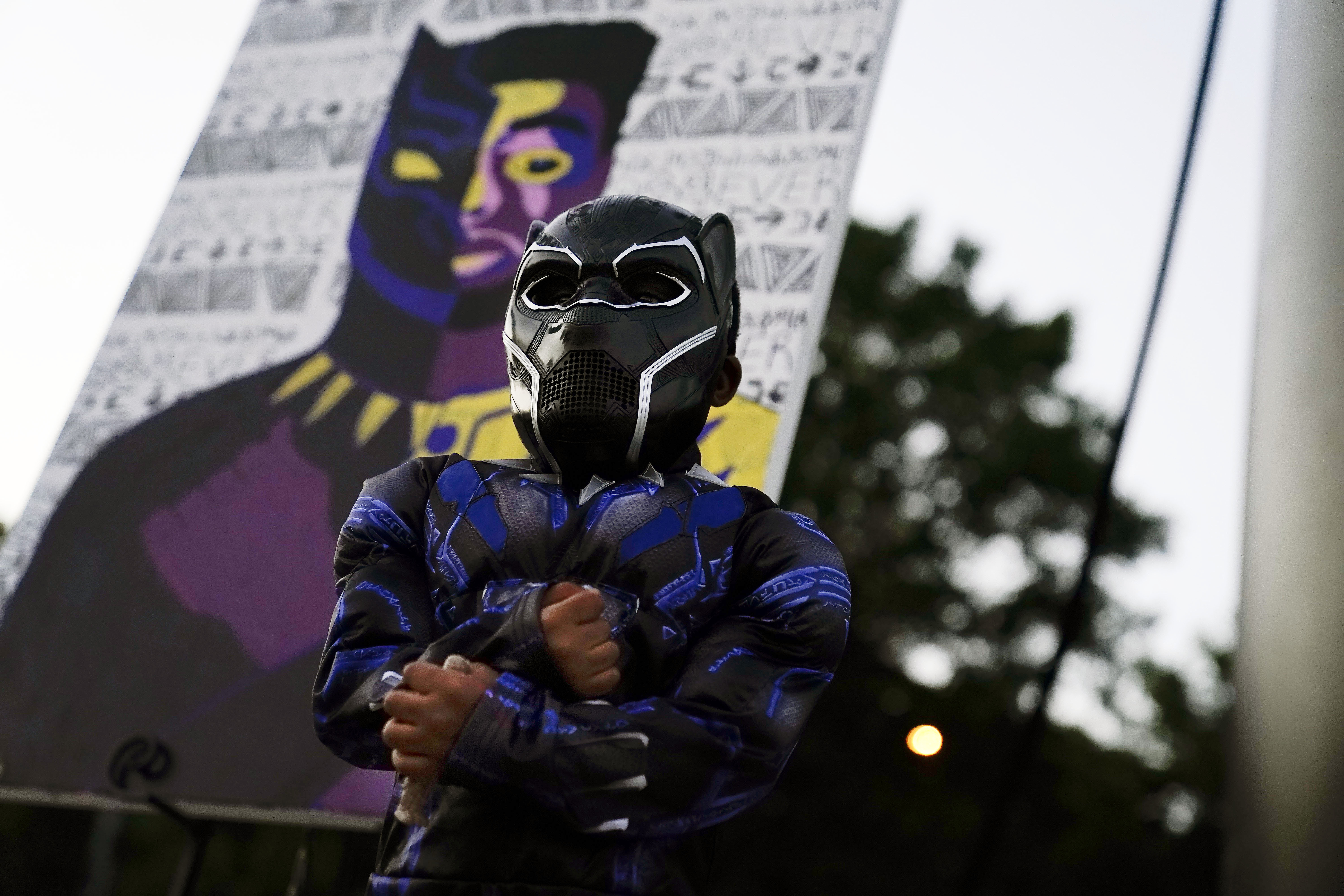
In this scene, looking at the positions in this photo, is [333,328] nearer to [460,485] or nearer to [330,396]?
[330,396]

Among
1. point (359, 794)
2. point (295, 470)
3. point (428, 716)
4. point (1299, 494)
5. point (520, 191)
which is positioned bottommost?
point (359, 794)

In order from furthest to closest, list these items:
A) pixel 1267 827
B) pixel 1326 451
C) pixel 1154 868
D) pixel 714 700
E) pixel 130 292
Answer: pixel 1154 868 < pixel 130 292 < pixel 1267 827 < pixel 1326 451 < pixel 714 700

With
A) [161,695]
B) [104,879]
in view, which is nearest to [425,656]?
[161,695]

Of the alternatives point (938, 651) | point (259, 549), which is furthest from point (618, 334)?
point (938, 651)

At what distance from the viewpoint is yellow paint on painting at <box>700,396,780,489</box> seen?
2.94m

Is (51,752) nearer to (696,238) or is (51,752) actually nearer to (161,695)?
(161,695)

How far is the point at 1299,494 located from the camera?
345 cm

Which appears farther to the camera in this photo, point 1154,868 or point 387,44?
point 1154,868

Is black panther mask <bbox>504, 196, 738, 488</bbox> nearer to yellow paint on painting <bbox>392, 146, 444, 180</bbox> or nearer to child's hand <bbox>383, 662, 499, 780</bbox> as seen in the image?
child's hand <bbox>383, 662, 499, 780</bbox>

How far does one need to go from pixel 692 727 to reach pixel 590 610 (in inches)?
7.1

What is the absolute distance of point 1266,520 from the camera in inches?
156

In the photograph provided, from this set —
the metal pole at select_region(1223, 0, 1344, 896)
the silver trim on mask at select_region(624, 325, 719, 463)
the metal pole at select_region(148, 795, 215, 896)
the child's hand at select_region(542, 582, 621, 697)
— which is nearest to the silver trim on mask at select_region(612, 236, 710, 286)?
the silver trim on mask at select_region(624, 325, 719, 463)

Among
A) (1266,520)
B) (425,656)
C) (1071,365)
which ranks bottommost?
(425,656)

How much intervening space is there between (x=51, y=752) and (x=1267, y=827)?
3653 millimetres
